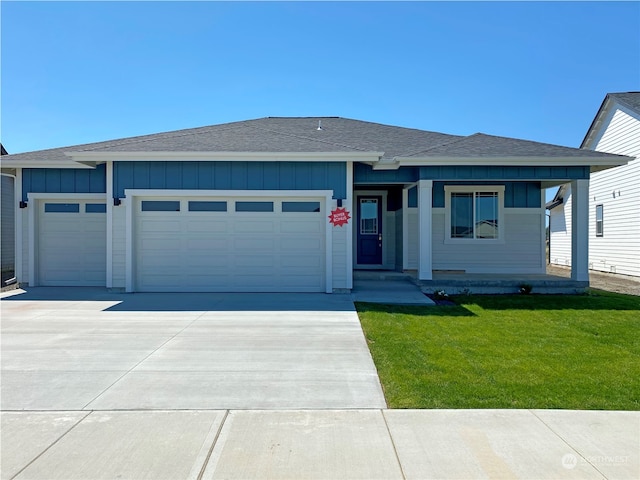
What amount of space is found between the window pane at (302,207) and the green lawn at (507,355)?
2932 mm

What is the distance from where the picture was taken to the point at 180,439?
3512 mm

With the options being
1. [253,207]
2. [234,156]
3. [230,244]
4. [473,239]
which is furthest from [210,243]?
[473,239]

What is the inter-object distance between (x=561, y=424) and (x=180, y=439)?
3134mm

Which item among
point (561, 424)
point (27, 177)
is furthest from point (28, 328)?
point (561, 424)

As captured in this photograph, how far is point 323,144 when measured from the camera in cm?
1111

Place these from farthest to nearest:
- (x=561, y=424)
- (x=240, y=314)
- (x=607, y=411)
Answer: (x=240, y=314) → (x=607, y=411) → (x=561, y=424)

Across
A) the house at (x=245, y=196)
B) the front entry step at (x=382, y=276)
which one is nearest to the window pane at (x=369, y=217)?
the front entry step at (x=382, y=276)

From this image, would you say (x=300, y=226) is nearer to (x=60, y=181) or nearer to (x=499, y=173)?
(x=499, y=173)

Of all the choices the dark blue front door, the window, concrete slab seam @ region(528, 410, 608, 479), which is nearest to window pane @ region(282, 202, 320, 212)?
the dark blue front door

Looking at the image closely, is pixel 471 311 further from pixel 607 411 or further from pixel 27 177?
pixel 27 177

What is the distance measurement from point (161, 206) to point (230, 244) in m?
1.95

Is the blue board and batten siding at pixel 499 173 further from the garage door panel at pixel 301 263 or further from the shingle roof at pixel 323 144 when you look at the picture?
the garage door panel at pixel 301 263

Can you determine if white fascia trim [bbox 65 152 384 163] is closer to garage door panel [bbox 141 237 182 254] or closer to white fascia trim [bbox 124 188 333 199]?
white fascia trim [bbox 124 188 333 199]

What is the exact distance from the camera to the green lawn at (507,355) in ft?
14.3
